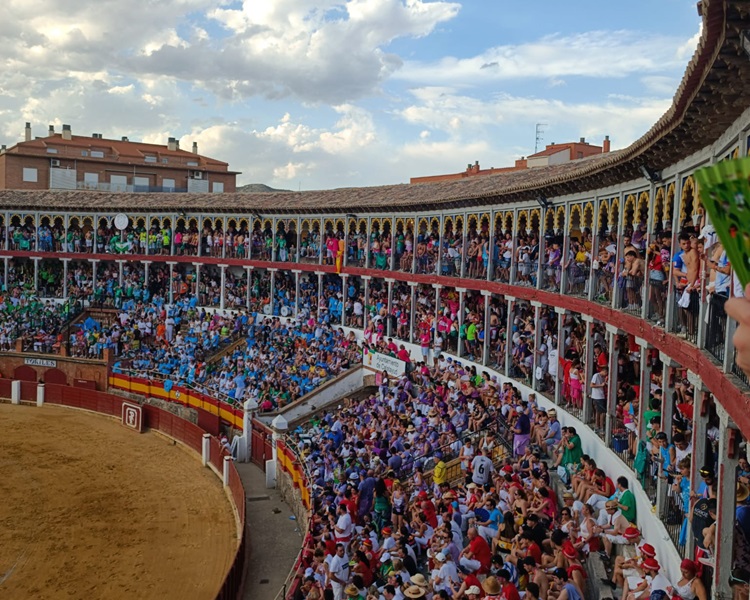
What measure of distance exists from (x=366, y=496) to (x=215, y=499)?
717 cm

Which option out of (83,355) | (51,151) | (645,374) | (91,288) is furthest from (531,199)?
(51,151)

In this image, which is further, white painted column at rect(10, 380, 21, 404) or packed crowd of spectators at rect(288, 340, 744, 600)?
white painted column at rect(10, 380, 21, 404)

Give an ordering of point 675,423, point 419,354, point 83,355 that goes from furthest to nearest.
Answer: point 83,355 < point 419,354 < point 675,423

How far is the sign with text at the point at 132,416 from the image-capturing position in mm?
26375

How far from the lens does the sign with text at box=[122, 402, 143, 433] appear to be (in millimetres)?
26375

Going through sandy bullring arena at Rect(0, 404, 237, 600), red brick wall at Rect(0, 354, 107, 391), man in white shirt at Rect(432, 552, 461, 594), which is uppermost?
man in white shirt at Rect(432, 552, 461, 594)

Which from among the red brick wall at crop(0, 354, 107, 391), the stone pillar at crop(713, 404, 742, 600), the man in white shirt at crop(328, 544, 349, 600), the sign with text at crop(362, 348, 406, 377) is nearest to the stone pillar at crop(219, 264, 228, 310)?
the red brick wall at crop(0, 354, 107, 391)

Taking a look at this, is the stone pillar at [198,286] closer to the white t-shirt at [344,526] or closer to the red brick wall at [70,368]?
the red brick wall at [70,368]

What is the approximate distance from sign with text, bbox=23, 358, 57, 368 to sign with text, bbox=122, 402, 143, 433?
21.9 feet

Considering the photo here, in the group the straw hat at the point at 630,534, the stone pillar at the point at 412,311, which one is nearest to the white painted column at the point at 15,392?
the stone pillar at the point at 412,311

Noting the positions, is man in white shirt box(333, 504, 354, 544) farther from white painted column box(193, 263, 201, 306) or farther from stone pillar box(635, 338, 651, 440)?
white painted column box(193, 263, 201, 306)

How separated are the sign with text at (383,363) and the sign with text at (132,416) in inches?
311

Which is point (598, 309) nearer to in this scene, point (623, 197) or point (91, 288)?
point (623, 197)

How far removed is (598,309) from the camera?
15.0 meters
